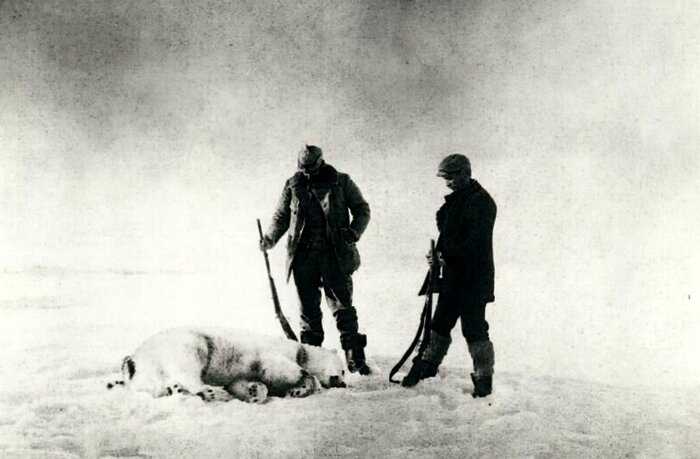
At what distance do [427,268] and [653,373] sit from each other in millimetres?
1255

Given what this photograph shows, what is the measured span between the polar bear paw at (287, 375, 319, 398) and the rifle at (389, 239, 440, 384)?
0.38m

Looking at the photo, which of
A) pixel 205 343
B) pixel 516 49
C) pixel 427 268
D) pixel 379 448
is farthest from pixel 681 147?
pixel 205 343

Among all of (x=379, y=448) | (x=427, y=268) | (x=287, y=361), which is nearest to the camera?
(x=379, y=448)

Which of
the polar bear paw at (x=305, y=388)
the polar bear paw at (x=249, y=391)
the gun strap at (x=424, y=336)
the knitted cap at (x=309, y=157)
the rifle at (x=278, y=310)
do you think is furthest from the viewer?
the rifle at (x=278, y=310)

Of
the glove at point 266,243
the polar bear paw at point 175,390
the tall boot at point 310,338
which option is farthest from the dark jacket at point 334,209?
the polar bear paw at point 175,390

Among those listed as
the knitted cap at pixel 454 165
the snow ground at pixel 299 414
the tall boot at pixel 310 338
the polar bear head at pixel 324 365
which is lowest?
the snow ground at pixel 299 414

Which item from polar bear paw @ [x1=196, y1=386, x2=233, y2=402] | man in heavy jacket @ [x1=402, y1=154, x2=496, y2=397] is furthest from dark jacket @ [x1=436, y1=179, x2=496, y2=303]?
polar bear paw @ [x1=196, y1=386, x2=233, y2=402]

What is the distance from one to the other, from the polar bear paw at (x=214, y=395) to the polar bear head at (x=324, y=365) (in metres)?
0.43

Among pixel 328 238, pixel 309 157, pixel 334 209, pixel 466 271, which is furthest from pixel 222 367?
pixel 466 271

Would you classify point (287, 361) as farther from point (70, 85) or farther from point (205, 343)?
point (70, 85)

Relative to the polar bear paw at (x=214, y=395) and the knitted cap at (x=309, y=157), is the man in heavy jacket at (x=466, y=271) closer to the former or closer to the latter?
the knitted cap at (x=309, y=157)

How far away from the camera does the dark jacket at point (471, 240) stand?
3.27 meters

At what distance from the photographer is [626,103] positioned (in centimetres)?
370

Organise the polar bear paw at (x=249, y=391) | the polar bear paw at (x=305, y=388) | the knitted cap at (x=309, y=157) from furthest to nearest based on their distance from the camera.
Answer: the knitted cap at (x=309, y=157) < the polar bear paw at (x=305, y=388) < the polar bear paw at (x=249, y=391)
